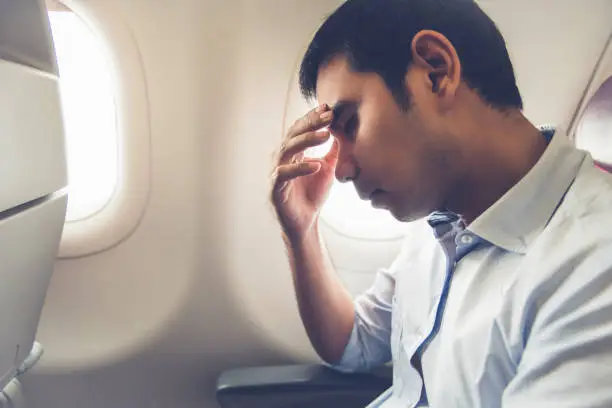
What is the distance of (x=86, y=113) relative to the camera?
4.02ft

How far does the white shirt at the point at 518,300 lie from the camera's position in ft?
2.00

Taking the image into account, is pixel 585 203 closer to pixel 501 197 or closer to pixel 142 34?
pixel 501 197

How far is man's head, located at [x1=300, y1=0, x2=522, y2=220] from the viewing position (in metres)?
0.80

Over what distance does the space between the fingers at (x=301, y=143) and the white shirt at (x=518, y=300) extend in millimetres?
250

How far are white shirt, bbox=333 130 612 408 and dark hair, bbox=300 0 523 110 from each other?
0.13 meters

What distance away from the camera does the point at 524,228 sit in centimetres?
79

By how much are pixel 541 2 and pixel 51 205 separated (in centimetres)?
112

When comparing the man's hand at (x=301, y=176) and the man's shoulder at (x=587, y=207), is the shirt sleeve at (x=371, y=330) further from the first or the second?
the man's shoulder at (x=587, y=207)

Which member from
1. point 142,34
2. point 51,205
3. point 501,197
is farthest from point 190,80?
point 501,197

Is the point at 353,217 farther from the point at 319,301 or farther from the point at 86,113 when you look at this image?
the point at 86,113

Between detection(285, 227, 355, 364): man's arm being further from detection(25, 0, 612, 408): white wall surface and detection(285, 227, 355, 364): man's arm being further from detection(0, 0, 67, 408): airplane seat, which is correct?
detection(0, 0, 67, 408): airplane seat

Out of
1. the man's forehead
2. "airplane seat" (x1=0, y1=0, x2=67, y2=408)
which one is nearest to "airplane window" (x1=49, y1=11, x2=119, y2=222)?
"airplane seat" (x1=0, y1=0, x2=67, y2=408)

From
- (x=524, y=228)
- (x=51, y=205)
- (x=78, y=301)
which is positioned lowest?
(x=78, y=301)

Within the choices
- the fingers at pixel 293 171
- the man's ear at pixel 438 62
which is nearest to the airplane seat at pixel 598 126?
the man's ear at pixel 438 62
